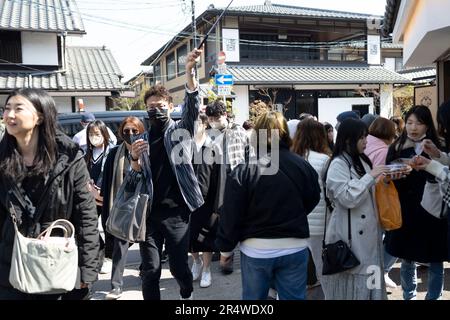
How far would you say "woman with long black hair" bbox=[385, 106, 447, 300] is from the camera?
3.46 metres

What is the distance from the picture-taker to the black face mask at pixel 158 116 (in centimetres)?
344

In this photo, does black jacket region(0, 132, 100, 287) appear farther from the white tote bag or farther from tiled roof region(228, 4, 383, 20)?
tiled roof region(228, 4, 383, 20)

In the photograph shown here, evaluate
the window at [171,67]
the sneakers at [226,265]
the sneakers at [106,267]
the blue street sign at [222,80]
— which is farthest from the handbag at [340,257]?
the window at [171,67]

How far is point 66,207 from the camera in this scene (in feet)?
8.02

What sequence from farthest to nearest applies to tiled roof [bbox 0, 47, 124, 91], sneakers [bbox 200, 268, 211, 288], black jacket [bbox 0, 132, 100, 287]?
tiled roof [bbox 0, 47, 124, 91], sneakers [bbox 200, 268, 211, 288], black jacket [bbox 0, 132, 100, 287]

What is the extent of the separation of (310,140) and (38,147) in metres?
2.11

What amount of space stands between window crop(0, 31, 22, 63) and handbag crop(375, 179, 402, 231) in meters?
13.8

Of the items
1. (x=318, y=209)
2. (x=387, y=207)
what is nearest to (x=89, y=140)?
(x=318, y=209)

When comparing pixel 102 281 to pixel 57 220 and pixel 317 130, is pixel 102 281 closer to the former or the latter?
pixel 57 220

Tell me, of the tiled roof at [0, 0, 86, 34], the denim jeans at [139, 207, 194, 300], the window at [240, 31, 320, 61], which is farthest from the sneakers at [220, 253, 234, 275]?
the window at [240, 31, 320, 61]

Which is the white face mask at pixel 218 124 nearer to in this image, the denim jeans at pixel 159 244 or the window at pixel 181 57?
the denim jeans at pixel 159 244

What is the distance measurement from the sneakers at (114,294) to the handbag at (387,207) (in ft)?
8.76
